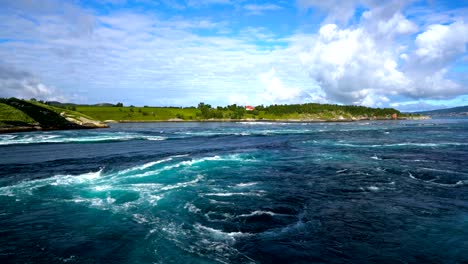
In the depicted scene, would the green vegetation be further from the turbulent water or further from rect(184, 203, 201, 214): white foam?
rect(184, 203, 201, 214): white foam

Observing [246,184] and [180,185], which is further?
[180,185]

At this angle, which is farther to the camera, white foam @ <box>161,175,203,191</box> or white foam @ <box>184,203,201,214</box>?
white foam @ <box>161,175,203,191</box>

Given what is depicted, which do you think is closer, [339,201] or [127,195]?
[339,201]

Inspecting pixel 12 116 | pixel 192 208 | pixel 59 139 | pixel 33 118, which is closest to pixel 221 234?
pixel 192 208

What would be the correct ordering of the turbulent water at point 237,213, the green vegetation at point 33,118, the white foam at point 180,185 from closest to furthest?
the turbulent water at point 237,213 → the white foam at point 180,185 → the green vegetation at point 33,118

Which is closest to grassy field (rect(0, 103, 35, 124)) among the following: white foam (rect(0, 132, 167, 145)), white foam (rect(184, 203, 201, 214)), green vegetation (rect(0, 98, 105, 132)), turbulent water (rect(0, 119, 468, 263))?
green vegetation (rect(0, 98, 105, 132))

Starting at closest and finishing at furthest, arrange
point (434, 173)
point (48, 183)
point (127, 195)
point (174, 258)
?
point (174, 258) < point (127, 195) < point (48, 183) < point (434, 173)

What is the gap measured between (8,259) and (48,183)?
19.1 m

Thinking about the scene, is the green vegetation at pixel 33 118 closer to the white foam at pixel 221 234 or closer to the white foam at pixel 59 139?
the white foam at pixel 59 139

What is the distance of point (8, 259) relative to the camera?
58.1 ft

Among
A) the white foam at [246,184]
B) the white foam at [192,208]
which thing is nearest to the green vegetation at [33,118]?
the white foam at [246,184]

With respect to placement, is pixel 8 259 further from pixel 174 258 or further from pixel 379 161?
pixel 379 161

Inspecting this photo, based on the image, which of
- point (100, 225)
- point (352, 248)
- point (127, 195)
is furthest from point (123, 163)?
point (352, 248)

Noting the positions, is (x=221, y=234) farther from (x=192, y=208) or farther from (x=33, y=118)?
(x=33, y=118)
